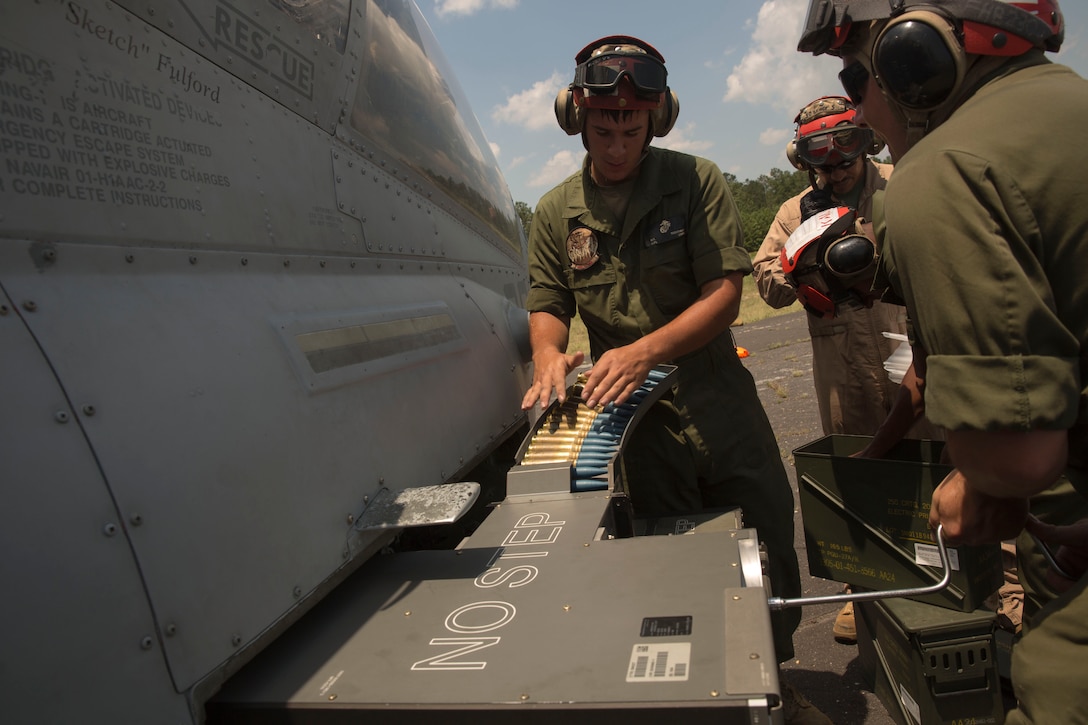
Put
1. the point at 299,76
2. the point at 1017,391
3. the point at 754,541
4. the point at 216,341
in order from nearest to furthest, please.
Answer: the point at 1017,391 → the point at 216,341 → the point at 754,541 → the point at 299,76

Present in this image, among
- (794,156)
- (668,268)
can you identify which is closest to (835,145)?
(794,156)

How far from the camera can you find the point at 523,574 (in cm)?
146

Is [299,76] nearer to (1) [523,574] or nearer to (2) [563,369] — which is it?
(2) [563,369]

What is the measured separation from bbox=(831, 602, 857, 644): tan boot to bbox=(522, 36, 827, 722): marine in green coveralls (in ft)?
2.52

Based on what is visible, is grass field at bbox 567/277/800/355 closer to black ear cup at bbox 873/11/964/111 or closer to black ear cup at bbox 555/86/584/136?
black ear cup at bbox 555/86/584/136

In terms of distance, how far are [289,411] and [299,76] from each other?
99cm

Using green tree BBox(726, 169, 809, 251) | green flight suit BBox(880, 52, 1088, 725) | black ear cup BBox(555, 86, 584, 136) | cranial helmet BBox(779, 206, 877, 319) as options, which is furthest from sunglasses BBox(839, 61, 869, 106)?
green tree BBox(726, 169, 809, 251)

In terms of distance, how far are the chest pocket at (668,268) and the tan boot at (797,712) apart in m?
1.25

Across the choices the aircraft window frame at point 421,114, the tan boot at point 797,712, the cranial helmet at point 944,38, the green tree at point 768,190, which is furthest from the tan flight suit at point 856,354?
the green tree at point 768,190

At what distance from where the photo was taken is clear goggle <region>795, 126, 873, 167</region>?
3.28 m

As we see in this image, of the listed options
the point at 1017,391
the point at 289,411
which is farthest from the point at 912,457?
the point at 289,411

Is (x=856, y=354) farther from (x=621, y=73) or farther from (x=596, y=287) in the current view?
(x=621, y=73)

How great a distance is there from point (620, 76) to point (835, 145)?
1.53m

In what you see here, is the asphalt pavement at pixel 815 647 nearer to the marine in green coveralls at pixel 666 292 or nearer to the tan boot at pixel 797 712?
the tan boot at pixel 797 712
